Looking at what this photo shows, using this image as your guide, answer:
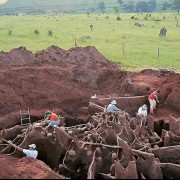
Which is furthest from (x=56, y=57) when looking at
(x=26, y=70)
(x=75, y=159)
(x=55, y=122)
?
(x=75, y=159)

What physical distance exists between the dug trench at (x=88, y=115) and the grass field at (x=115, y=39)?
4.94 m

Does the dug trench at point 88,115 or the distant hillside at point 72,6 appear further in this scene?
the distant hillside at point 72,6

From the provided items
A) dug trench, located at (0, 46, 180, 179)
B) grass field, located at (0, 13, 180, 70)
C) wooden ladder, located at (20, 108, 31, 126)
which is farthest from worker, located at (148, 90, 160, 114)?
grass field, located at (0, 13, 180, 70)

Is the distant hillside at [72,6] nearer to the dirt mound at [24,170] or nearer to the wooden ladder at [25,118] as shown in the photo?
the wooden ladder at [25,118]

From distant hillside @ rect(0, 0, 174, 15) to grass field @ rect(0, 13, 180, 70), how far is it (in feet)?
123

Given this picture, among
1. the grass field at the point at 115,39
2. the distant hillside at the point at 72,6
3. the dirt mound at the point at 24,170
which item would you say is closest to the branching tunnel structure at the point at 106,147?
the dirt mound at the point at 24,170

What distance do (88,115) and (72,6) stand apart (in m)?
89.7

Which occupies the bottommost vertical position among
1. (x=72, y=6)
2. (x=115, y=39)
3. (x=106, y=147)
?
(x=72, y=6)

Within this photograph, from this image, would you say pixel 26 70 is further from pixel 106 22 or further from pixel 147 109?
pixel 106 22

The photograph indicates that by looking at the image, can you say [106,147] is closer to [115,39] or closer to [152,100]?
[152,100]

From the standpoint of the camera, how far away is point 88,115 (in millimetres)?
21828

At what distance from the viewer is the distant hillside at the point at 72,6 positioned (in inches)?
3789

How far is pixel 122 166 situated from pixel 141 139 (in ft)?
7.91

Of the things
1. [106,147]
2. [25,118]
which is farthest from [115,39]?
[106,147]
